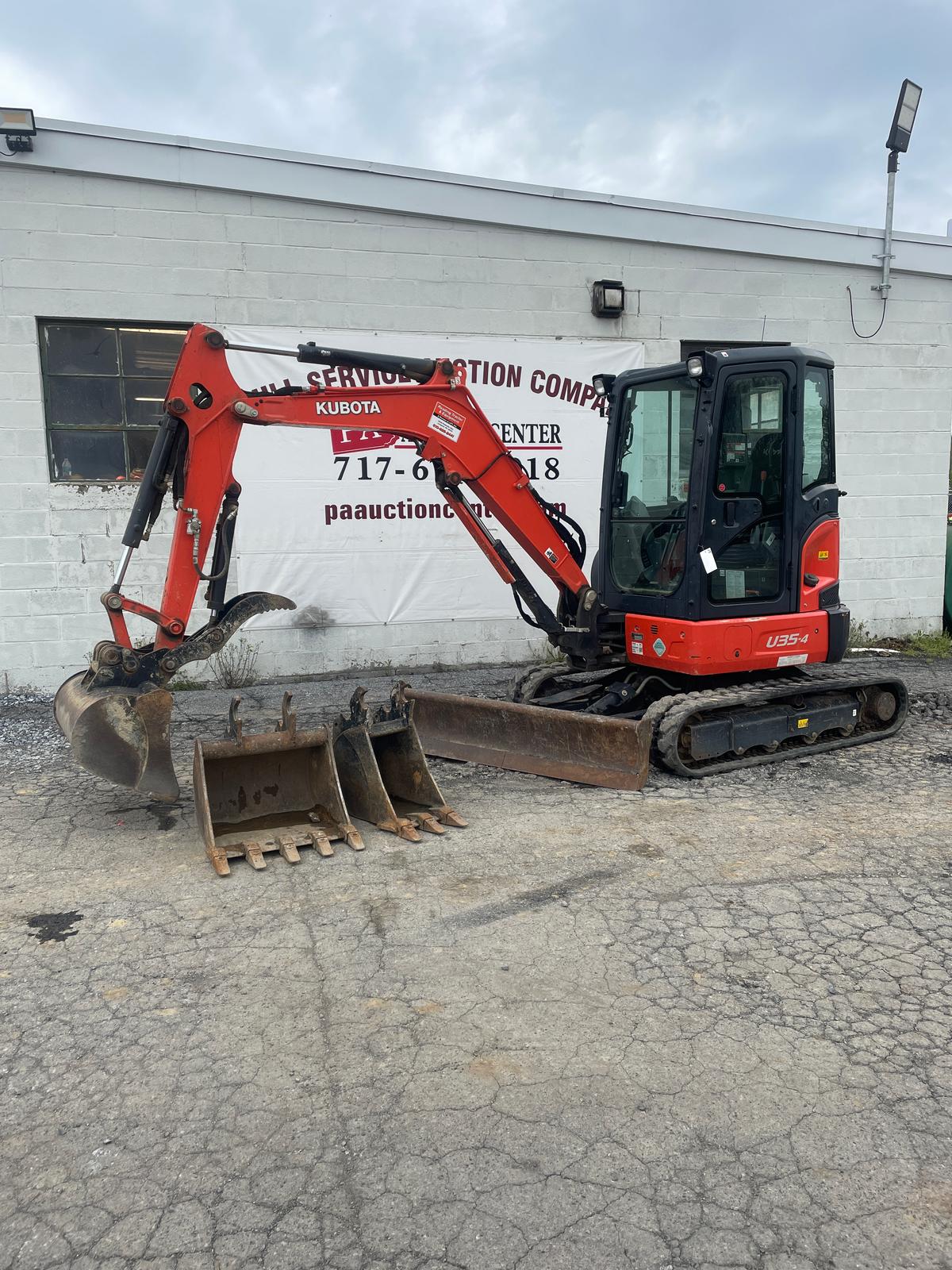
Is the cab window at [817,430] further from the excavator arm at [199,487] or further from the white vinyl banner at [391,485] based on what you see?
the white vinyl banner at [391,485]

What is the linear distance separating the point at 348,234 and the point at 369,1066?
7.89 m

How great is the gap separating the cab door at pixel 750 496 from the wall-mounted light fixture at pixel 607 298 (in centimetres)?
388

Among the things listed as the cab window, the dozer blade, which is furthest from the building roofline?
the dozer blade

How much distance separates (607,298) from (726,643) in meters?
4.86

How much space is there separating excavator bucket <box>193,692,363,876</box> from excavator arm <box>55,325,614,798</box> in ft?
0.92

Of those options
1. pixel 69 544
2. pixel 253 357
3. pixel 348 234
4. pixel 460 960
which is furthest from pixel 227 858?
pixel 348 234

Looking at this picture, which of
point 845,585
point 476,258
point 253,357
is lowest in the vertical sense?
point 845,585

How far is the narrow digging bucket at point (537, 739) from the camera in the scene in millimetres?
5645

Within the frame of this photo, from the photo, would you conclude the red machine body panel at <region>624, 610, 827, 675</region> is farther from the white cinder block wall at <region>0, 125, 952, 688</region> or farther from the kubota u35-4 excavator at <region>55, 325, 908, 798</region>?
the white cinder block wall at <region>0, 125, 952, 688</region>

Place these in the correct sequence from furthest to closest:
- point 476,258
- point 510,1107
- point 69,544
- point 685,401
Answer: point 476,258 → point 69,544 → point 685,401 → point 510,1107

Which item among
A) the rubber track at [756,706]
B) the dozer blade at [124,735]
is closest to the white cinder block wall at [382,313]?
the rubber track at [756,706]

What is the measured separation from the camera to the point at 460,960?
364cm

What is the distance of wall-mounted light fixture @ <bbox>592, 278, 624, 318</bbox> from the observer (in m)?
9.50

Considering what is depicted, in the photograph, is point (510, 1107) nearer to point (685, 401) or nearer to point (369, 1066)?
point (369, 1066)
